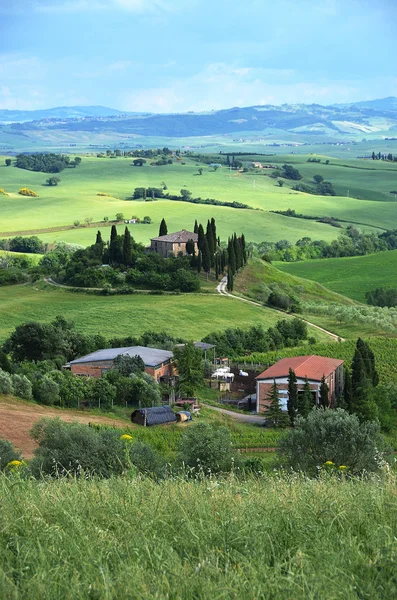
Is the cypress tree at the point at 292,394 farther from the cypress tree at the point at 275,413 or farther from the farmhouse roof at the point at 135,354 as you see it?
the farmhouse roof at the point at 135,354

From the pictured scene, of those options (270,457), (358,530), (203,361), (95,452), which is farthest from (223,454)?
(203,361)

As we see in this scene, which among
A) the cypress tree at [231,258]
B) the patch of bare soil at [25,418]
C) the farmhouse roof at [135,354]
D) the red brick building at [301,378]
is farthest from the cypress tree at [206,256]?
the patch of bare soil at [25,418]

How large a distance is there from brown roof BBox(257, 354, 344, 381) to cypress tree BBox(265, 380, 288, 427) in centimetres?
213

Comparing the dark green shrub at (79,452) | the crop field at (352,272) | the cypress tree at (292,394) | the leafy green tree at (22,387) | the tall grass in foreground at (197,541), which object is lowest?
the crop field at (352,272)

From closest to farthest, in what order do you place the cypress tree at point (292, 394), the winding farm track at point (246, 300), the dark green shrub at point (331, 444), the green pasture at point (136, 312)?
1. the dark green shrub at point (331, 444)
2. the cypress tree at point (292, 394)
3. the green pasture at point (136, 312)
4. the winding farm track at point (246, 300)

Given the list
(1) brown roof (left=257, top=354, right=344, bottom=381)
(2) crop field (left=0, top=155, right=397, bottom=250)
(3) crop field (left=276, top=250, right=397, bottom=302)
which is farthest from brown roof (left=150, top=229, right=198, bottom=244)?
(1) brown roof (left=257, top=354, right=344, bottom=381)

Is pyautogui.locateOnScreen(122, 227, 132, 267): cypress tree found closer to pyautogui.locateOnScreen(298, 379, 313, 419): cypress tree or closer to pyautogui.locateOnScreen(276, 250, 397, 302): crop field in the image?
pyautogui.locateOnScreen(276, 250, 397, 302): crop field

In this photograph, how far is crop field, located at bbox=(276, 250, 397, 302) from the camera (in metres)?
103

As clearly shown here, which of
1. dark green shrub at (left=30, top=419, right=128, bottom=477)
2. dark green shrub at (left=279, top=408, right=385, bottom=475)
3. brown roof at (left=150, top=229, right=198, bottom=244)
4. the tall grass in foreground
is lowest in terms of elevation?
brown roof at (left=150, top=229, right=198, bottom=244)

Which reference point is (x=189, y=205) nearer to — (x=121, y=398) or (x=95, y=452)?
(x=121, y=398)

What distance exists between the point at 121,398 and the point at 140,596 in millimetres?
37997

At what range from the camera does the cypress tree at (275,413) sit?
43969 mm

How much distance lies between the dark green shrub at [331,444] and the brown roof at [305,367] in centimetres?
Result: 1836

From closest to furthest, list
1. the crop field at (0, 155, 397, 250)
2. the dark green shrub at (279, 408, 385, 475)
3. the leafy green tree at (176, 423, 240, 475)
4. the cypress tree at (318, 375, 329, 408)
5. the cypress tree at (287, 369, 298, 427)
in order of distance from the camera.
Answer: the leafy green tree at (176, 423, 240, 475) → the dark green shrub at (279, 408, 385, 475) → the cypress tree at (287, 369, 298, 427) → the cypress tree at (318, 375, 329, 408) → the crop field at (0, 155, 397, 250)
